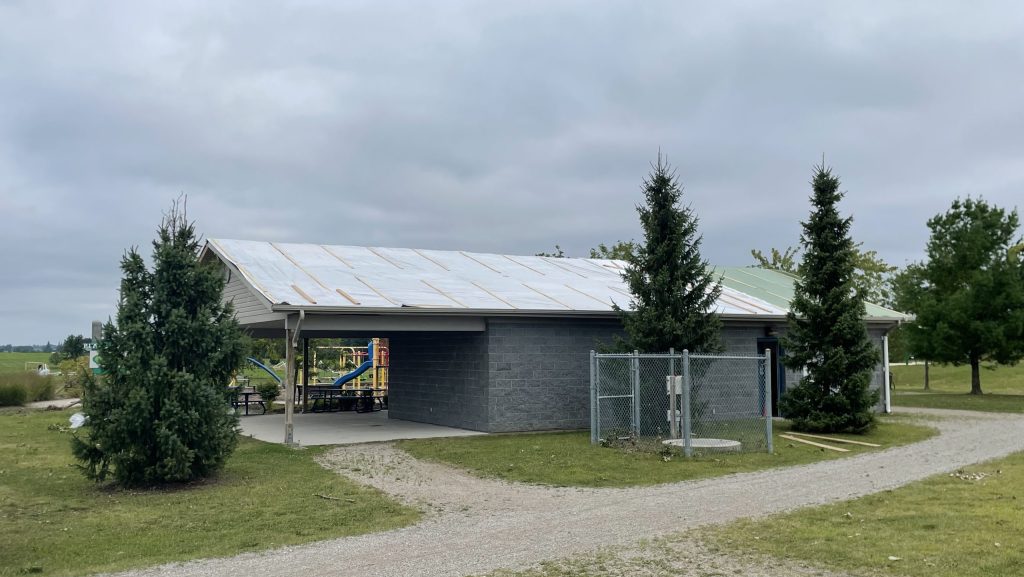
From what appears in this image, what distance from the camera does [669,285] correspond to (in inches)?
584

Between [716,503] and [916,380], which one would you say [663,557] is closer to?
[716,503]

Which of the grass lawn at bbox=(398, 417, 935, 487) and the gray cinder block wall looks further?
the gray cinder block wall

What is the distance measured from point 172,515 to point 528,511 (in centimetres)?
375

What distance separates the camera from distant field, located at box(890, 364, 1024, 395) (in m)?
35.3

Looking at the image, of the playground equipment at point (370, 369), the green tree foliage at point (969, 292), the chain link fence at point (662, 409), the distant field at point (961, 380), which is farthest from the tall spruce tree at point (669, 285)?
the distant field at point (961, 380)

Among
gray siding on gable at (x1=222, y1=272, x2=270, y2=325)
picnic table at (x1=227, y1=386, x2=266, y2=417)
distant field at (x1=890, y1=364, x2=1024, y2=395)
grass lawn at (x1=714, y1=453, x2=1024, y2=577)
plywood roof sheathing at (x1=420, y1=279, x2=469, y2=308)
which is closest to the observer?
grass lawn at (x1=714, y1=453, x2=1024, y2=577)

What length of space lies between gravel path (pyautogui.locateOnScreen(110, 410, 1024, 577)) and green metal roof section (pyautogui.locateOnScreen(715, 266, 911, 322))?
Answer: 332 inches

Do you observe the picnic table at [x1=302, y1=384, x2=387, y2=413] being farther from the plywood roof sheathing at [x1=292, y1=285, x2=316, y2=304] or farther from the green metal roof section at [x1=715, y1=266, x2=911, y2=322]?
the green metal roof section at [x1=715, y1=266, x2=911, y2=322]

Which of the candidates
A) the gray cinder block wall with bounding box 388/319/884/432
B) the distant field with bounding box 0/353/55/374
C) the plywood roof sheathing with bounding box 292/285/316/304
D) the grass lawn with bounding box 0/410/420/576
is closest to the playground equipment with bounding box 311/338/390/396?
the gray cinder block wall with bounding box 388/319/884/432

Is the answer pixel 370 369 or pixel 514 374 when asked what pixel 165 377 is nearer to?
pixel 514 374

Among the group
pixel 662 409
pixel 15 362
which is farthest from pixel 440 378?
pixel 15 362

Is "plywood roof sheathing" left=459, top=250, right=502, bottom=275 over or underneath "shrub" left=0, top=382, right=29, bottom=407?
over

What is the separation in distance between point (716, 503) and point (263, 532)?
4716 millimetres

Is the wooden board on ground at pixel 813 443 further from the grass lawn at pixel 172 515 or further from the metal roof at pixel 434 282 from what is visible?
the grass lawn at pixel 172 515
